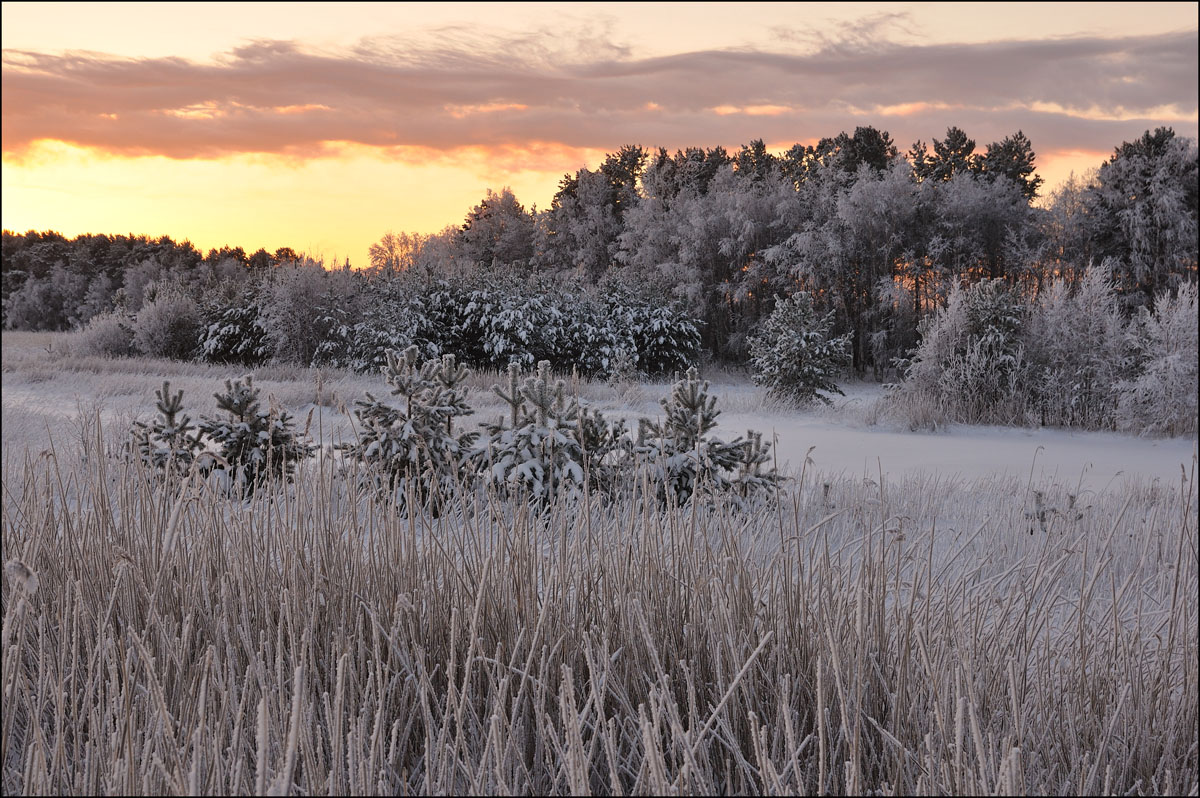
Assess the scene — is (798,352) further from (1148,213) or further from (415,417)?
(415,417)

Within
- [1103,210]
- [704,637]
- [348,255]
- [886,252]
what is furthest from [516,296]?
[1103,210]

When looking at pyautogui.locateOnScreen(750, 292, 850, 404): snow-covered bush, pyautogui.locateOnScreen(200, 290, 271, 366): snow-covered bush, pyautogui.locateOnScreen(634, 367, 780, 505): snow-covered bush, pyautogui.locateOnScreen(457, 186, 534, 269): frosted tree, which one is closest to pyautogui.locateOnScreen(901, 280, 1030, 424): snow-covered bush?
pyautogui.locateOnScreen(750, 292, 850, 404): snow-covered bush

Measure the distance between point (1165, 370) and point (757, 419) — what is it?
53.1 inches

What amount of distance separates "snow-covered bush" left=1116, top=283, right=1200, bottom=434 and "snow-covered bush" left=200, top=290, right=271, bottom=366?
280 cm

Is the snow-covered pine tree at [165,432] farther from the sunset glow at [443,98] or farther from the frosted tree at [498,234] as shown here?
the frosted tree at [498,234]

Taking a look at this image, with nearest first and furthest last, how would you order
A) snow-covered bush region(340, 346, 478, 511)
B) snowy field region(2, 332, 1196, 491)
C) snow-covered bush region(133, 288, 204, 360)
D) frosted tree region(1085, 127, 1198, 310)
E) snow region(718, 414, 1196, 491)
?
frosted tree region(1085, 127, 1198, 310) → snow region(718, 414, 1196, 491) → snowy field region(2, 332, 1196, 491) → snow-covered bush region(340, 346, 478, 511) → snow-covered bush region(133, 288, 204, 360)

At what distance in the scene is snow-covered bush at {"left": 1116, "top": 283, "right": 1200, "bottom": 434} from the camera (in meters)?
2.27

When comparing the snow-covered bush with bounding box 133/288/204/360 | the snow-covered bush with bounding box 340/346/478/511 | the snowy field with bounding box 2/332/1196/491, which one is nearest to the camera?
the snowy field with bounding box 2/332/1196/491

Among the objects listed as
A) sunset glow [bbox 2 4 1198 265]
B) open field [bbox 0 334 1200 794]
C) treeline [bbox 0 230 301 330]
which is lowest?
open field [bbox 0 334 1200 794]

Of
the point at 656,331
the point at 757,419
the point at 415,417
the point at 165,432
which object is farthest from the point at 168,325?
the point at 757,419

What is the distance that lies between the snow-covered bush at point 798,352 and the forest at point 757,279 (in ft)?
0.05

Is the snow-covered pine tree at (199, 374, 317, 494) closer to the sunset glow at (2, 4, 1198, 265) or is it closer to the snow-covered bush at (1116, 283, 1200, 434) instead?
the sunset glow at (2, 4, 1198, 265)

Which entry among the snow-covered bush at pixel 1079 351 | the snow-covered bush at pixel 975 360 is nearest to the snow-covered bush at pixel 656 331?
the snow-covered bush at pixel 975 360

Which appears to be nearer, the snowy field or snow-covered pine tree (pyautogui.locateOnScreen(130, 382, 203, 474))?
the snowy field
